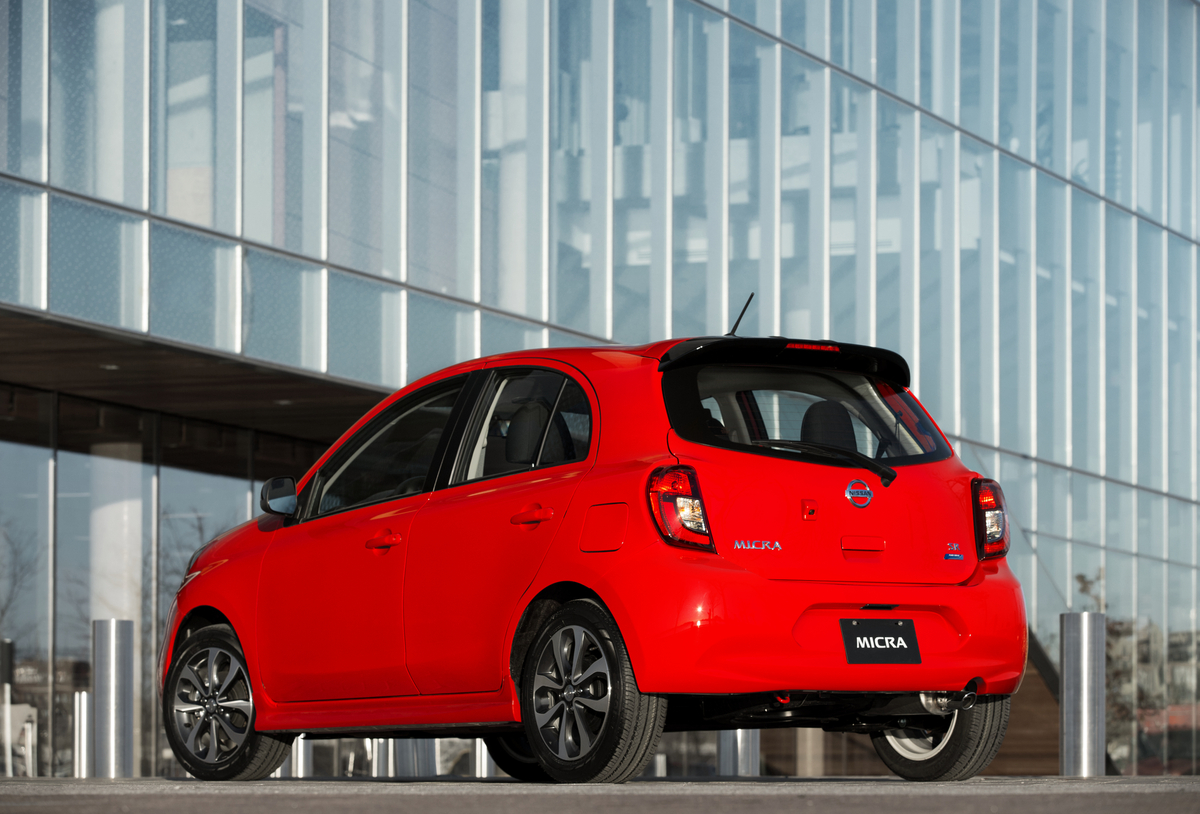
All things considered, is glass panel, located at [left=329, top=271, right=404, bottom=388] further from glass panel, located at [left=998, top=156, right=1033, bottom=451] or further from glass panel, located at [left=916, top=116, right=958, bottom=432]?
glass panel, located at [left=998, top=156, right=1033, bottom=451]

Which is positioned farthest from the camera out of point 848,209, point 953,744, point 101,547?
point 848,209

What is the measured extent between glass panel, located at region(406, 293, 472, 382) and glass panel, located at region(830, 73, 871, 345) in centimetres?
757

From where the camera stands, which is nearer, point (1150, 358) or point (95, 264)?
point (95, 264)

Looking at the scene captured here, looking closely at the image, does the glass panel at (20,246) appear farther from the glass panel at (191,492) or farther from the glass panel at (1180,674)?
the glass panel at (1180,674)

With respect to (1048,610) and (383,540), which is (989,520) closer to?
(383,540)

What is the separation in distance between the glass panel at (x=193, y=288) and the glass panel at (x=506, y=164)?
344cm

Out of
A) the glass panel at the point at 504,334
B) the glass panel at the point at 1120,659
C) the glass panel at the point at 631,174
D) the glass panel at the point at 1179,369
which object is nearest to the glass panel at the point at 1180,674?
the glass panel at the point at 1120,659

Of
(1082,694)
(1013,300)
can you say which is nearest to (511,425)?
(1082,694)

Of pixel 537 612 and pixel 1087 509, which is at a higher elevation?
pixel 1087 509

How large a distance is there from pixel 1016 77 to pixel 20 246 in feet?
61.8

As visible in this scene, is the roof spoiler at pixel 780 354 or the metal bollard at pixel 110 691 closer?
the roof spoiler at pixel 780 354

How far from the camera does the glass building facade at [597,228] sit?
46.0 ft

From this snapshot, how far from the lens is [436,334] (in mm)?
16547

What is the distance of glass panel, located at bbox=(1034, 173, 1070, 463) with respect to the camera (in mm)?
27703
